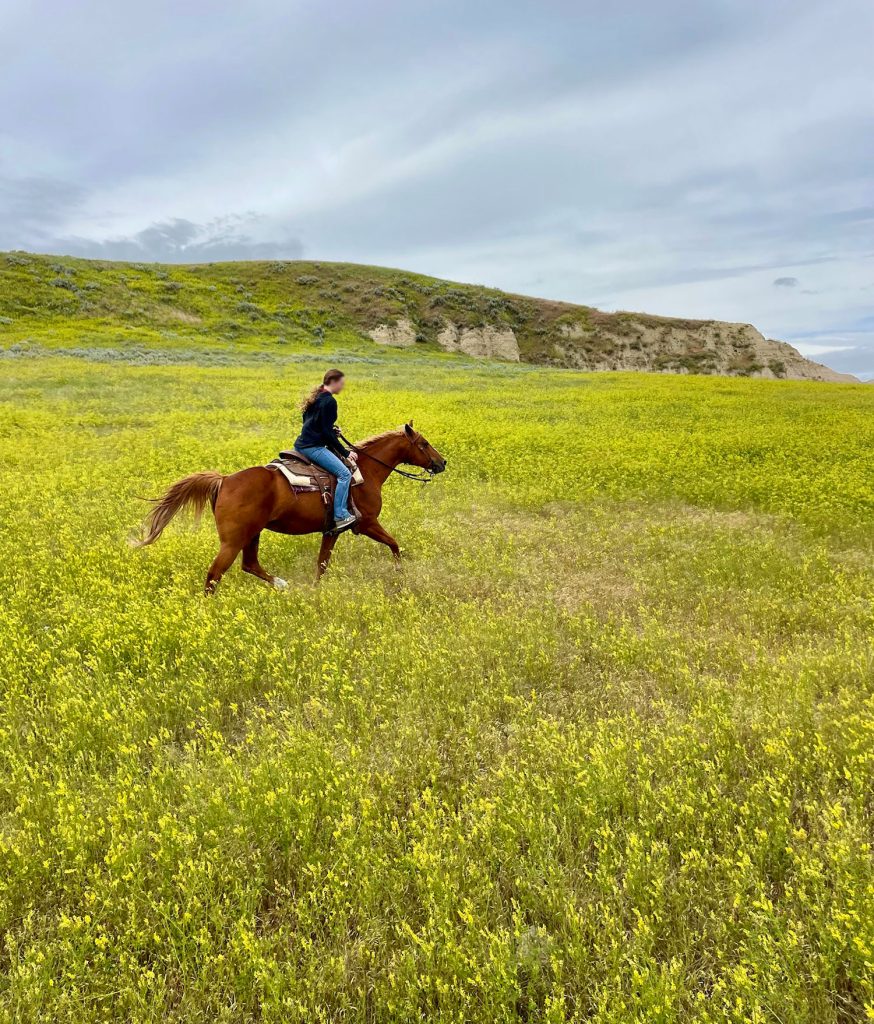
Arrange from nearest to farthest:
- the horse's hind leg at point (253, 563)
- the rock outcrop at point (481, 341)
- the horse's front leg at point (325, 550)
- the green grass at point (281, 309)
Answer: the horse's hind leg at point (253, 563) → the horse's front leg at point (325, 550) → the green grass at point (281, 309) → the rock outcrop at point (481, 341)

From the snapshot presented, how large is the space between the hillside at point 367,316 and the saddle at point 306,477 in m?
61.5

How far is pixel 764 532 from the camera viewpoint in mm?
12023

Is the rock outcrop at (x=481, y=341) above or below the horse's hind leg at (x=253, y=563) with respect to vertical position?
above

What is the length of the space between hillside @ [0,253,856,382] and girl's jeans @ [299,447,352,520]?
61.6m

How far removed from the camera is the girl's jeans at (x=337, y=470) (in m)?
9.58

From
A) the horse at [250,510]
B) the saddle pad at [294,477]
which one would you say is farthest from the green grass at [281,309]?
the saddle pad at [294,477]

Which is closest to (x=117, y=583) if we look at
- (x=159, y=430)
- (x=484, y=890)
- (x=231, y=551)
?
(x=231, y=551)

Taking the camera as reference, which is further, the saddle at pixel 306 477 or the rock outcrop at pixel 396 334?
the rock outcrop at pixel 396 334

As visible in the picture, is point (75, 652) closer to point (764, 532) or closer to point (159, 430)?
point (764, 532)

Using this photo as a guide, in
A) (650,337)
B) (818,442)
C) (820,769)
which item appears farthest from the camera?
(650,337)

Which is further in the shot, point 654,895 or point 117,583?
point 117,583

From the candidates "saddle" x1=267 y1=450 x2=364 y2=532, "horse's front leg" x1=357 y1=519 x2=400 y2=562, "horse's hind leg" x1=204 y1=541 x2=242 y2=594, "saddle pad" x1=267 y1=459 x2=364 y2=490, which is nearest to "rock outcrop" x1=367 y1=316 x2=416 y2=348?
"horse's front leg" x1=357 y1=519 x2=400 y2=562

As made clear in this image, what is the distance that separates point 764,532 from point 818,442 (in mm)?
12931

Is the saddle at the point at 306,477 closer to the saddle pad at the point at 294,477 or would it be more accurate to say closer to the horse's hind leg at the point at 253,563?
the saddle pad at the point at 294,477
